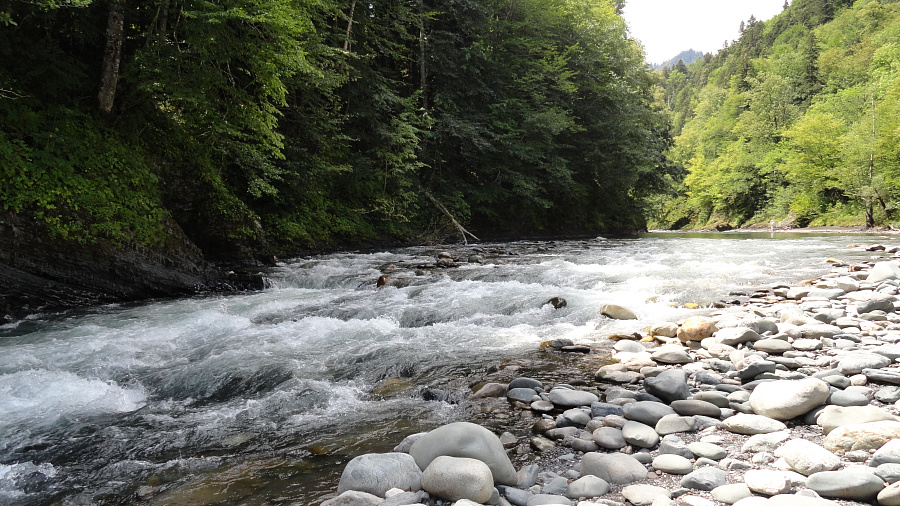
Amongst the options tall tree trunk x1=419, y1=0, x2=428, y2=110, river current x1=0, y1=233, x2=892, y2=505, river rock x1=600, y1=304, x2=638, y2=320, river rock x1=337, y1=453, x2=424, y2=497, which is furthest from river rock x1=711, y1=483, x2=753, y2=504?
tall tree trunk x1=419, y1=0, x2=428, y2=110

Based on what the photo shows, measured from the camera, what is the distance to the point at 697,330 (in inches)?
195

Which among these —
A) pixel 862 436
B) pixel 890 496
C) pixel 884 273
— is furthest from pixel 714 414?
pixel 884 273

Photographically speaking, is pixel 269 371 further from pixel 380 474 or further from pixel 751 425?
pixel 751 425

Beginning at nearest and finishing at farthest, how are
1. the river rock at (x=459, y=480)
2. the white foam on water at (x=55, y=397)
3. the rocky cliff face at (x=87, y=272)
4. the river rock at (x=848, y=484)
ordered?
the river rock at (x=848, y=484), the river rock at (x=459, y=480), the white foam on water at (x=55, y=397), the rocky cliff face at (x=87, y=272)

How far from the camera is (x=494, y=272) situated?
9.85m

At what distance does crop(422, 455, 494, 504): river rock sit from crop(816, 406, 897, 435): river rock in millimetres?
1997

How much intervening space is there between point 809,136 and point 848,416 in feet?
126

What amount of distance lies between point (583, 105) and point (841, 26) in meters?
55.7

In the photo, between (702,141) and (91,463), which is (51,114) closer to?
(91,463)

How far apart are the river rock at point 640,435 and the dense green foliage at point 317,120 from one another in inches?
308

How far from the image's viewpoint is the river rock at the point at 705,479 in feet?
7.48

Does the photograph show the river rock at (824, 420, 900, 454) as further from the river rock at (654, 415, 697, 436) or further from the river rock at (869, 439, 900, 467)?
the river rock at (654, 415, 697, 436)

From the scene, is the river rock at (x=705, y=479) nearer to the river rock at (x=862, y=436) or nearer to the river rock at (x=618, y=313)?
the river rock at (x=862, y=436)

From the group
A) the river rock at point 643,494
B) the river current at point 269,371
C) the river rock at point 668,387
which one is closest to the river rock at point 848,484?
the river rock at point 643,494
